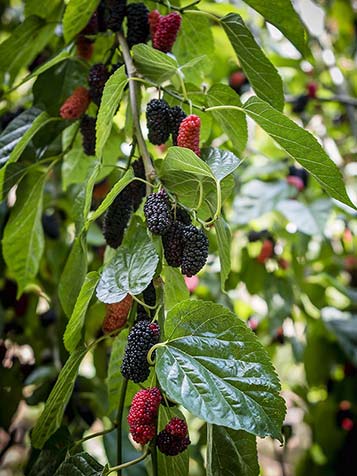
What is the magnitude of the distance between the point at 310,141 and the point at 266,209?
63 cm

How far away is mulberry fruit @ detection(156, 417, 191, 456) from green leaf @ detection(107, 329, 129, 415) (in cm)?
15

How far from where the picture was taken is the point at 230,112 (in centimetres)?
61

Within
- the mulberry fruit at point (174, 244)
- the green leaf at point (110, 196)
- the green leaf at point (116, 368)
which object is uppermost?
the green leaf at point (110, 196)

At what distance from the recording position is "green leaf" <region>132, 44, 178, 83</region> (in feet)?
1.78

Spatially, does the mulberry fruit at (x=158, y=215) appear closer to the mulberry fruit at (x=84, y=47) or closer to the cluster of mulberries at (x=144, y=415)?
the cluster of mulberries at (x=144, y=415)

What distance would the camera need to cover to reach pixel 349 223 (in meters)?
1.61

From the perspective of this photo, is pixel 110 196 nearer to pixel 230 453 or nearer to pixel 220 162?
pixel 220 162

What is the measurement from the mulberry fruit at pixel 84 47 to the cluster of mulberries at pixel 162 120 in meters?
0.23

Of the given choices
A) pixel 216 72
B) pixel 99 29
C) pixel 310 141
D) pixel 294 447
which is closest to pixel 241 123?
pixel 310 141

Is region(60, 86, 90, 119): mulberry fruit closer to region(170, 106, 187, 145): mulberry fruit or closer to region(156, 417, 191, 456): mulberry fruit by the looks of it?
region(170, 106, 187, 145): mulberry fruit

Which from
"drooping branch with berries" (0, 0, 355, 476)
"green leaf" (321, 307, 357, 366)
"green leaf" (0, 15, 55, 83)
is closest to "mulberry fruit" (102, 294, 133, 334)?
"drooping branch with berries" (0, 0, 355, 476)

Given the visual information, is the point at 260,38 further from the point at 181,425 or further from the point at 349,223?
the point at 181,425

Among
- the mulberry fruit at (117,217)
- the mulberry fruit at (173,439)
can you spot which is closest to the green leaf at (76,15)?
the mulberry fruit at (117,217)

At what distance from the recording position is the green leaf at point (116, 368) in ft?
1.97
